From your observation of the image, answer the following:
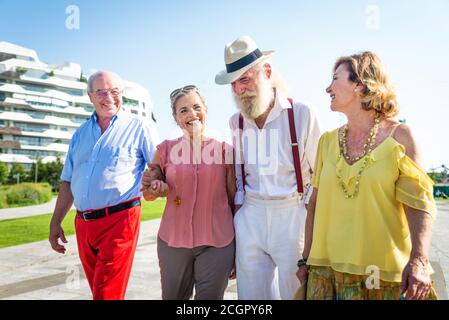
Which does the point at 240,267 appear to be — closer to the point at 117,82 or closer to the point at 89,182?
the point at 89,182

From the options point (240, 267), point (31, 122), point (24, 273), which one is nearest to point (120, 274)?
point (240, 267)

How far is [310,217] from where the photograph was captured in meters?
2.30

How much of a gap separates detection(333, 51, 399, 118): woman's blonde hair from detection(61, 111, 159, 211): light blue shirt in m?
1.75

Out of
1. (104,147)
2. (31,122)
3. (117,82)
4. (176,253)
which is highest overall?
(31,122)

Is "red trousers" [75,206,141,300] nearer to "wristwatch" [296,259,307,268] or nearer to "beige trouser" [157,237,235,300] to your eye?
"beige trouser" [157,237,235,300]

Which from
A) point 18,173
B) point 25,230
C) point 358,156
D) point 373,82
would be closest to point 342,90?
point 373,82

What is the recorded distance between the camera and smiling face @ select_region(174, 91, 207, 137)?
2.62 metres

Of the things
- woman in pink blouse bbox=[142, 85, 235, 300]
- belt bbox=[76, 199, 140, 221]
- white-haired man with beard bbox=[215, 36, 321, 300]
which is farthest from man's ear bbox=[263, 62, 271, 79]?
belt bbox=[76, 199, 140, 221]

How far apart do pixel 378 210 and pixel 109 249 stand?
5.99 feet

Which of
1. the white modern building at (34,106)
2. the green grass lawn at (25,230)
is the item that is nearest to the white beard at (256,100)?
the green grass lawn at (25,230)

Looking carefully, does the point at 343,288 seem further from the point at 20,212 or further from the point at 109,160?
the point at 20,212

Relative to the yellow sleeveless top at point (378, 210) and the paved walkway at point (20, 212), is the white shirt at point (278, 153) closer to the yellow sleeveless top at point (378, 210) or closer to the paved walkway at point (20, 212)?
the yellow sleeveless top at point (378, 210)
